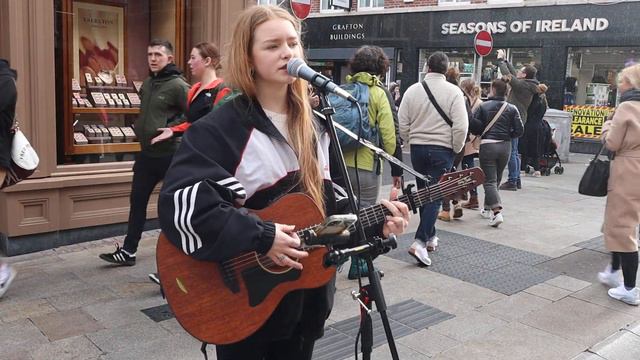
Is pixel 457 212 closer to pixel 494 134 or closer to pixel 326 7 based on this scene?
pixel 494 134

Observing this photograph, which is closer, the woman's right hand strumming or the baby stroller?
the woman's right hand strumming

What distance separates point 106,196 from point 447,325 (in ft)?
11.5

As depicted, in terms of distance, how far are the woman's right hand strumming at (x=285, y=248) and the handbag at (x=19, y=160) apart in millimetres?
3011

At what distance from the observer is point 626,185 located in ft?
15.7

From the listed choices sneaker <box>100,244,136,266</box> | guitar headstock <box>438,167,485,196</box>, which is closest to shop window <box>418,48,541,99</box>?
sneaker <box>100,244,136,266</box>

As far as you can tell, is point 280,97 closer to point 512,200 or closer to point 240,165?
point 240,165

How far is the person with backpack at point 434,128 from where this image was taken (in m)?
5.64

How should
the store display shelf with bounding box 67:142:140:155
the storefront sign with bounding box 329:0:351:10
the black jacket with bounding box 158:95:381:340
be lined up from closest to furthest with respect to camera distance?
1. the black jacket with bounding box 158:95:381:340
2. the store display shelf with bounding box 67:142:140:155
3. the storefront sign with bounding box 329:0:351:10

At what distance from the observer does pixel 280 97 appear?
7.10 feet

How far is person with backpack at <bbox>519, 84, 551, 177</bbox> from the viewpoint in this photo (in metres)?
11.4

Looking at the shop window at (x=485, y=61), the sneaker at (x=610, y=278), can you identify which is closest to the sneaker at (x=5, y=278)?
the sneaker at (x=610, y=278)

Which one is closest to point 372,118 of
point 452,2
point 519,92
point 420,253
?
point 420,253

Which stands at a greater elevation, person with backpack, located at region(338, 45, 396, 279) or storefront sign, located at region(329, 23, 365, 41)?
storefront sign, located at region(329, 23, 365, 41)

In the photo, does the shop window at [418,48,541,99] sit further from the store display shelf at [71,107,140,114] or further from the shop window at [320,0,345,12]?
the store display shelf at [71,107,140,114]
